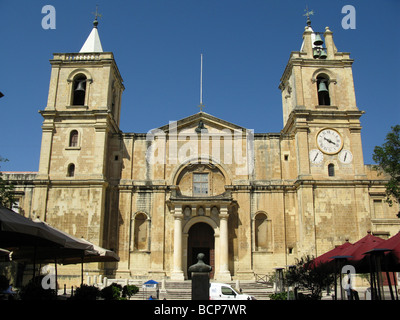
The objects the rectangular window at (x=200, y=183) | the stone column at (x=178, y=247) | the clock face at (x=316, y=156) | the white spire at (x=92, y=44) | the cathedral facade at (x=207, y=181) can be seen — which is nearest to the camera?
the stone column at (x=178, y=247)

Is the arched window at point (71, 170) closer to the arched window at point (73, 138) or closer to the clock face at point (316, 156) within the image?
the arched window at point (73, 138)

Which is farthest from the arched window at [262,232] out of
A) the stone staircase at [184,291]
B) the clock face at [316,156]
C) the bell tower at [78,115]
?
the bell tower at [78,115]

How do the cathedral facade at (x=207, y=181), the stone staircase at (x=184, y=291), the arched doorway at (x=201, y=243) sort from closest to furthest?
1. the stone staircase at (x=184, y=291)
2. the cathedral facade at (x=207, y=181)
3. the arched doorway at (x=201, y=243)

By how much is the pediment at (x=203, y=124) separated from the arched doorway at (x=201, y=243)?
7387 mm

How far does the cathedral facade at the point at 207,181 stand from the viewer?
28125mm

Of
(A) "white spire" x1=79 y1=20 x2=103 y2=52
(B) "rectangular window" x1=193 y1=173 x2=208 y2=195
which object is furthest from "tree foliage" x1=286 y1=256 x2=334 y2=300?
(A) "white spire" x1=79 y1=20 x2=103 y2=52

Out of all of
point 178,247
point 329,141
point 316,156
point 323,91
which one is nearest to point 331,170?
point 316,156

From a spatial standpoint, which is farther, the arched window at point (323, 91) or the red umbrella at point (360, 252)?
the arched window at point (323, 91)

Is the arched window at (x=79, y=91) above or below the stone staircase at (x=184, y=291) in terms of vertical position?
above

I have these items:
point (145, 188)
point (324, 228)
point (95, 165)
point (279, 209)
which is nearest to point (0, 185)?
point (95, 165)

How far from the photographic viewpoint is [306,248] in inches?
1070

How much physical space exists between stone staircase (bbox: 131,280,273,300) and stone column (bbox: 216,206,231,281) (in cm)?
123
